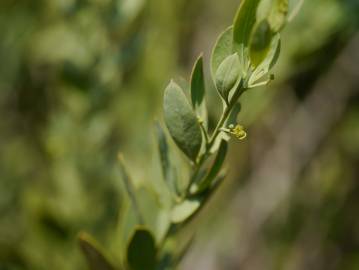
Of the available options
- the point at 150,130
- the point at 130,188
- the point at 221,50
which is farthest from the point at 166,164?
the point at 150,130

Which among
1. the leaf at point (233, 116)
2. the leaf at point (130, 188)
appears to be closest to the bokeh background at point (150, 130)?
the leaf at point (130, 188)

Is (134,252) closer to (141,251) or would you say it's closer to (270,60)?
(141,251)

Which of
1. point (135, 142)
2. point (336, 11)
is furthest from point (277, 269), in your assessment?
point (336, 11)

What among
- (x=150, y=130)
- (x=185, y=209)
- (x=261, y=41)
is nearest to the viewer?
(x=261, y=41)

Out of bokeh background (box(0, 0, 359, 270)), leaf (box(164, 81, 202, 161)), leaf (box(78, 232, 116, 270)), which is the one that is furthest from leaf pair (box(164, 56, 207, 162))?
bokeh background (box(0, 0, 359, 270))

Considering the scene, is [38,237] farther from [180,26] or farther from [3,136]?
[180,26]

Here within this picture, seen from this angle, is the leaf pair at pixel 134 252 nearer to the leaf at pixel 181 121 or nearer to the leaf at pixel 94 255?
the leaf at pixel 94 255
